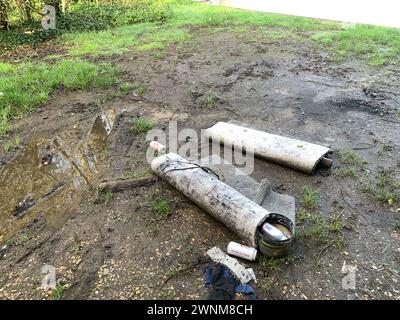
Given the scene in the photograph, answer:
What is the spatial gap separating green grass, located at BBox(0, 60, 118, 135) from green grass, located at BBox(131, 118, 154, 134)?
1.75 meters

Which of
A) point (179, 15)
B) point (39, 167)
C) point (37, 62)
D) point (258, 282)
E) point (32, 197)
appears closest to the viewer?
point (258, 282)

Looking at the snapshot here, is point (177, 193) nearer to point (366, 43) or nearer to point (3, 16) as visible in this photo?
point (366, 43)

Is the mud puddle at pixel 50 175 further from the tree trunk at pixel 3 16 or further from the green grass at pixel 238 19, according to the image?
the tree trunk at pixel 3 16

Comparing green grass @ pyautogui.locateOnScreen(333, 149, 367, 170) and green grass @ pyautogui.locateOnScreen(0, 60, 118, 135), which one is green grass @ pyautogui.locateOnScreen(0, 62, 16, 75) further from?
green grass @ pyautogui.locateOnScreen(333, 149, 367, 170)

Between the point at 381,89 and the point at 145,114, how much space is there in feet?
13.1

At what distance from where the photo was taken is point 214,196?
3.10 m

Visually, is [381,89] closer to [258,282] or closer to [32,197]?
[258,282]

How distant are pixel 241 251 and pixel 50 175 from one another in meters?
2.52

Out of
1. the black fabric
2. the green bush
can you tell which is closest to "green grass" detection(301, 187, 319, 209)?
the black fabric

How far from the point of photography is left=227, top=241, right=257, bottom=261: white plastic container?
8.95 feet

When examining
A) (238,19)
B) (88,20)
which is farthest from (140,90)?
(88,20)
